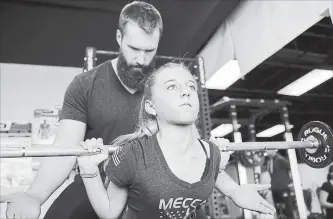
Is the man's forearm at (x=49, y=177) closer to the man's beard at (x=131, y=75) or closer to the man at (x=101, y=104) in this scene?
the man at (x=101, y=104)

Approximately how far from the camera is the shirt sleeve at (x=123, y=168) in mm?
1071

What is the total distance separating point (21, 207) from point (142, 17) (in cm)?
95

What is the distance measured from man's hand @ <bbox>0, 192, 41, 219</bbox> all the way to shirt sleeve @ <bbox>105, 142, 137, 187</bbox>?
0.25 meters

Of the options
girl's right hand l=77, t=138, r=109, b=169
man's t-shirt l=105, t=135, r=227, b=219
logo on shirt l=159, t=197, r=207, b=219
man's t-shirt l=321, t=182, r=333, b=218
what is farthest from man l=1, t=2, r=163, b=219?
man's t-shirt l=321, t=182, r=333, b=218

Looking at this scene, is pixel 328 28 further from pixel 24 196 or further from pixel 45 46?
pixel 24 196

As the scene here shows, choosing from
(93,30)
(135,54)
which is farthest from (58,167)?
(93,30)

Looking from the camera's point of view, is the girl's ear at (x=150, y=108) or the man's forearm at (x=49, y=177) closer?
the man's forearm at (x=49, y=177)

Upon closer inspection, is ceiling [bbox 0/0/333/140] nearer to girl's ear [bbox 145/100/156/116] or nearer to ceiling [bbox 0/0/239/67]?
ceiling [bbox 0/0/239/67]

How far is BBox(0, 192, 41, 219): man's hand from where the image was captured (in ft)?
2.91

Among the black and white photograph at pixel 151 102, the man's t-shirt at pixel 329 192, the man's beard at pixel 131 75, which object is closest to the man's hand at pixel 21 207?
the black and white photograph at pixel 151 102

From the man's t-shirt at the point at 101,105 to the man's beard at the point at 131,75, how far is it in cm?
4

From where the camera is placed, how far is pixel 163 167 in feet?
3.54

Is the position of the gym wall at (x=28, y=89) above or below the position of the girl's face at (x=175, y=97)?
above

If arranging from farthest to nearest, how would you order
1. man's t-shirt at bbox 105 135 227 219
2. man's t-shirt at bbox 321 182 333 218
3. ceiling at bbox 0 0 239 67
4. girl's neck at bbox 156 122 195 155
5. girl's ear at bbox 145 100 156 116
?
man's t-shirt at bbox 321 182 333 218 → ceiling at bbox 0 0 239 67 → girl's ear at bbox 145 100 156 116 → girl's neck at bbox 156 122 195 155 → man's t-shirt at bbox 105 135 227 219
